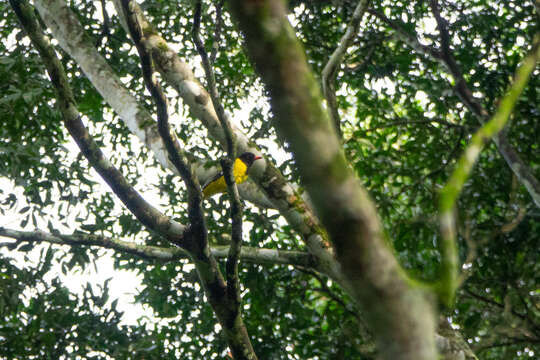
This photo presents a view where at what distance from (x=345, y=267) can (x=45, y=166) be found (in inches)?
176

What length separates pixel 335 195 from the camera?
0.62 metres

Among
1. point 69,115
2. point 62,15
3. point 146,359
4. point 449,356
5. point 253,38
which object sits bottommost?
point 253,38

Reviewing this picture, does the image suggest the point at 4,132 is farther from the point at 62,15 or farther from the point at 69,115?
the point at 69,115

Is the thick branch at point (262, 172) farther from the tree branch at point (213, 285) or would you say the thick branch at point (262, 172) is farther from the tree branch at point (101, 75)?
the tree branch at point (213, 285)

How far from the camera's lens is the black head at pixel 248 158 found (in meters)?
3.71

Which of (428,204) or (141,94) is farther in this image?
(141,94)

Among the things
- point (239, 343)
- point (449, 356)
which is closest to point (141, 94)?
point (239, 343)

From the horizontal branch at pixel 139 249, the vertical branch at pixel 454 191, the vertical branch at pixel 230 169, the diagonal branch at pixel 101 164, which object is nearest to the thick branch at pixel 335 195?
the vertical branch at pixel 454 191

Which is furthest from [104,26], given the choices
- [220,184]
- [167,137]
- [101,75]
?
[167,137]

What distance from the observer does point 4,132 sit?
479 centimetres

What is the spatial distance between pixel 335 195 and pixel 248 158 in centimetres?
314

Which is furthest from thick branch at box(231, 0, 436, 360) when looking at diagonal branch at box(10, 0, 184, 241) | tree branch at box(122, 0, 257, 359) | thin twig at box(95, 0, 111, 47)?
thin twig at box(95, 0, 111, 47)

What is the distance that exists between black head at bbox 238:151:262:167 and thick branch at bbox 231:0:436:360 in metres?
3.03

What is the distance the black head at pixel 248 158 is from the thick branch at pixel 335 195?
9.93 feet
